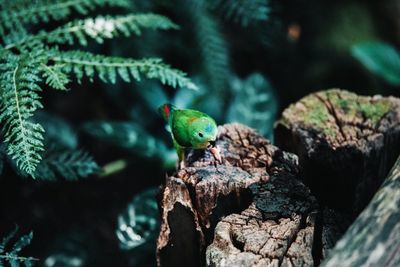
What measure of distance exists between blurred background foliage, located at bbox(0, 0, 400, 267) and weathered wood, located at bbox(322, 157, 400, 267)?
111 cm

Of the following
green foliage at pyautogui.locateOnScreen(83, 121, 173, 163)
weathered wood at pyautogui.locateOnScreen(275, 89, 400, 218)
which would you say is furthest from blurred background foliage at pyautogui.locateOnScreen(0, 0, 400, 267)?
weathered wood at pyautogui.locateOnScreen(275, 89, 400, 218)

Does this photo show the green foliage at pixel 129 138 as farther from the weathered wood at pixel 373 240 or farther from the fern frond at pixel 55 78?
the weathered wood at pixel 373 240

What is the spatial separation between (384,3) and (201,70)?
153 centimetres

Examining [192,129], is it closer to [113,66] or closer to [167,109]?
[167,109]

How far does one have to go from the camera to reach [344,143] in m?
1.70

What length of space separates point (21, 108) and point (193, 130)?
51cm

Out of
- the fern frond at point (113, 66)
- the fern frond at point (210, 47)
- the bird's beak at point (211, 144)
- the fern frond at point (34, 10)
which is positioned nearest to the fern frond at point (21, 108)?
the fern frond at point (113, 66)

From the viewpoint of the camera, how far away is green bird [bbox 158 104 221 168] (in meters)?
1.52

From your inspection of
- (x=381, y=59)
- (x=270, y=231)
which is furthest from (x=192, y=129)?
(x=381, y=59)

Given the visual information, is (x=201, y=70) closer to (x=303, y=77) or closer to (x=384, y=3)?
(x=303, y=77)

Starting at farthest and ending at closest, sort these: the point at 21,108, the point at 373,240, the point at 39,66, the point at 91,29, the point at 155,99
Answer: the point at 155,99
the point at 91,29
the point at 39,66
the point at 21,108
the point at 373,240

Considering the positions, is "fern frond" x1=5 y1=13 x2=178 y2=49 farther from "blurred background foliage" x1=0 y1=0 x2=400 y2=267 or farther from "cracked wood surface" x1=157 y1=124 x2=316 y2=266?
"cracked wood surface" x1=157 y1=124 x2=316 y2=266

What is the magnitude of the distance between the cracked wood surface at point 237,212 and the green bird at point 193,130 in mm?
68

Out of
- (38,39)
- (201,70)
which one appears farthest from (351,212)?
(201,70)
